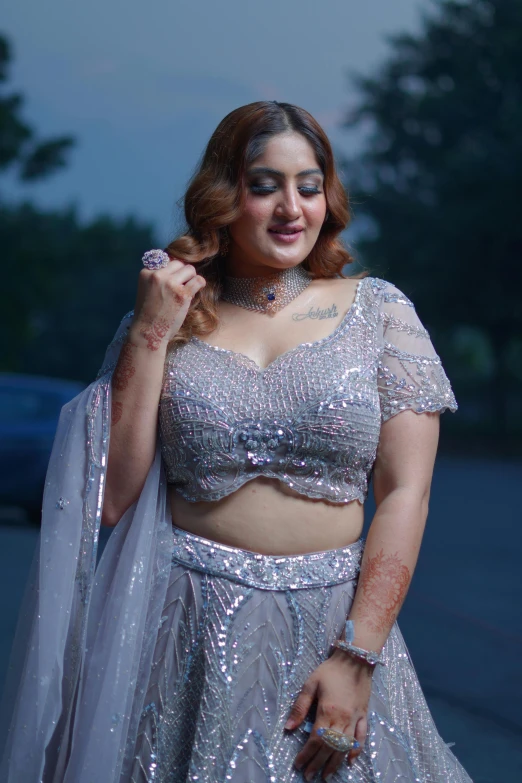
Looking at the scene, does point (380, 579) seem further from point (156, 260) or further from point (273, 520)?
point (156, 260)

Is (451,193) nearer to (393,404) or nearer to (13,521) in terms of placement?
(13,521)

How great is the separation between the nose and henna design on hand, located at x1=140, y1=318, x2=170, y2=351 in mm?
304

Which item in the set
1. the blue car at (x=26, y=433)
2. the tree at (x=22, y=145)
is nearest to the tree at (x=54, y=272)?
the tree at (x=22, y=145)

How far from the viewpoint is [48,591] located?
1974 mm

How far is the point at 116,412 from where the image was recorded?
79.6 inches

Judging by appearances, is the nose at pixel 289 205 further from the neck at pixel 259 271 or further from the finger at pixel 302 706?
the finger at pixel 302 706

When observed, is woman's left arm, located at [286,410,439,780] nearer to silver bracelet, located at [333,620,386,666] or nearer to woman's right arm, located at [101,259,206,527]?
silver bracelet, located at [333,620,386,666]

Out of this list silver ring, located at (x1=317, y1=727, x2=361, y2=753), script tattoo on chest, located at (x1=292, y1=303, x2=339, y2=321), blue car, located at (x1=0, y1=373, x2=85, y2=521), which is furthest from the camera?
blue car, located at (x1=0, y1=373, x2=85, y2=521)

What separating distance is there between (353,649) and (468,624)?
3629mm

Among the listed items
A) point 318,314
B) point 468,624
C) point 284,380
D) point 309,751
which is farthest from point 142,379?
point 468,624

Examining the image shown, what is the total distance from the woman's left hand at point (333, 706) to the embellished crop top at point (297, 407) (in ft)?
0.99

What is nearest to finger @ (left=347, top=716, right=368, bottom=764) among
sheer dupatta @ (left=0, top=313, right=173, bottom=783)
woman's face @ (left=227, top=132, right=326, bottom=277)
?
sheer dupatta @ (left=0, top=313, right=173, bottom=783)

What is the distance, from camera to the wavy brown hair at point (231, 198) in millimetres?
2053

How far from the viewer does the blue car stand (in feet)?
28.1
